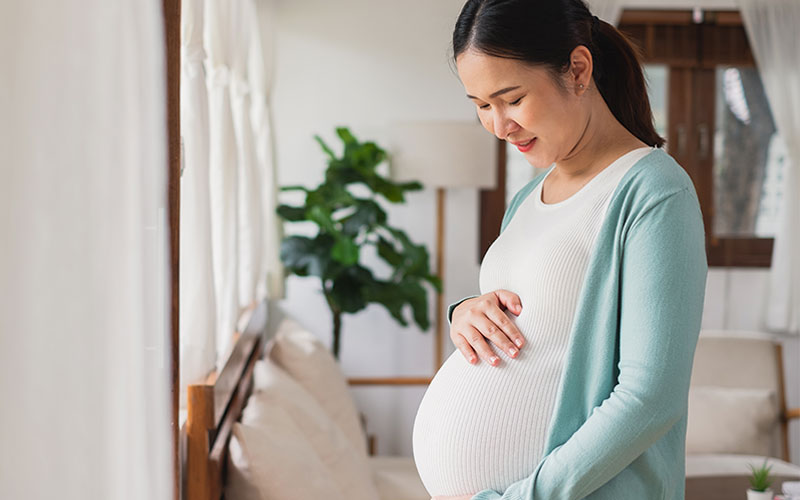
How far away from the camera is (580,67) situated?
1059 mm

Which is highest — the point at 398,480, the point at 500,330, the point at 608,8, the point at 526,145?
the point at 608,8

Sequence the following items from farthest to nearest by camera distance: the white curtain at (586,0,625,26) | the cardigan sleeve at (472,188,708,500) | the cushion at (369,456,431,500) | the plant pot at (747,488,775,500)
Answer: the white curtain at (586,0,625,26) → the cushion at (369,456,431,500) → the plant pot at (747,488,775,500) → the cardigan sleeve at (472,188,708,500)

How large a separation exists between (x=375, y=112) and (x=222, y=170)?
1.75 metres

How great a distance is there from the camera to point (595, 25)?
1.12 m

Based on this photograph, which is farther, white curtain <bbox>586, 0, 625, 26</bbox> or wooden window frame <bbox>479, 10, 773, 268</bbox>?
wooden window frame <bbox>479, 10, 773, 268</bbox>

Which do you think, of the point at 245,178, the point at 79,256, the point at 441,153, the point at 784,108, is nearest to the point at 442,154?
the point at 441,153

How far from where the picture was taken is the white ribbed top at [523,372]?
3.41 ft

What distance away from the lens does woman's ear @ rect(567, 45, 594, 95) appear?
3.46ft

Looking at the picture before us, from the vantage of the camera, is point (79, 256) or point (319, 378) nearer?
point (79, 256)

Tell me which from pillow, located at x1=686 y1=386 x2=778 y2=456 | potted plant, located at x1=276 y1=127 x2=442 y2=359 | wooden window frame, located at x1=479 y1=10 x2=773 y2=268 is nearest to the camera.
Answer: pillow, located at x1=686 y1=386 x2=778 y2=456

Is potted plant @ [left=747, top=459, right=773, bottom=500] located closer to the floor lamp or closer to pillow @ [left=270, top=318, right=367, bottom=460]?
pillow @ [left=270, top=318, right=367, bottom=460]

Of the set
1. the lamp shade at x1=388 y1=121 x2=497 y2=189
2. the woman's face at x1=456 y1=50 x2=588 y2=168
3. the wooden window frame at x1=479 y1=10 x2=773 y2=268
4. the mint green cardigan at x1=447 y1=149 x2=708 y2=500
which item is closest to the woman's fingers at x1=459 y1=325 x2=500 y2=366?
the mint green cardigan at x1=447 y1=149 x2=708 y2=500

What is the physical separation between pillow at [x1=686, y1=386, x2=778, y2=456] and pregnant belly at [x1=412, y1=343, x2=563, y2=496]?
7.54 feet

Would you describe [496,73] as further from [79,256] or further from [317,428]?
[317,428]
